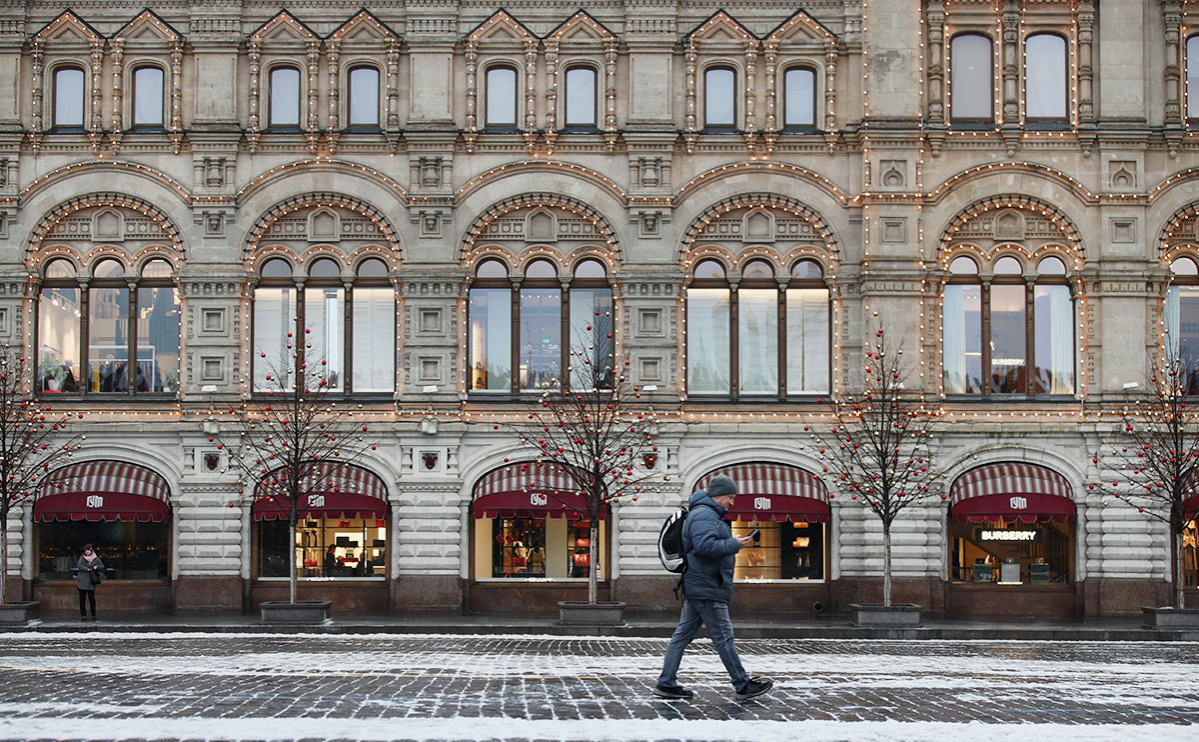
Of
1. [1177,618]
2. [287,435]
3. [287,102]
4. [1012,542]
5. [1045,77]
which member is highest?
[1045,77]

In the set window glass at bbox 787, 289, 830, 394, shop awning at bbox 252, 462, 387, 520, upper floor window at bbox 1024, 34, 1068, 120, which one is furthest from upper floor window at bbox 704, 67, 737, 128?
shop awning at bbox 252, 462, 387, 520

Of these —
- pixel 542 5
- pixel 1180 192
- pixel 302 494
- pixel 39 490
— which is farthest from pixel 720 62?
pixel 39 490

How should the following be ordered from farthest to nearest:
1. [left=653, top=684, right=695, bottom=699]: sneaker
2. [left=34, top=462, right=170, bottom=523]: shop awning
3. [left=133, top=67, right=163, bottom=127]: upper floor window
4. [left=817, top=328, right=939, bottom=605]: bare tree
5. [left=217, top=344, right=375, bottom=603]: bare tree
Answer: [left=133, top=67, right=163, bottom=127]: upper floor window → [left=34, top=462, right=170, bottom=523]: shop awning → [left=217, top=344, right=375, bottom=603]: bare tree → [left=817, top=328, right=939, bottom=605]: bare tree → [left=653, top=684, right=695, bottom=699]: sneaker

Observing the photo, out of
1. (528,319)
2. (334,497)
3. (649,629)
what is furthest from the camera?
(528,319)

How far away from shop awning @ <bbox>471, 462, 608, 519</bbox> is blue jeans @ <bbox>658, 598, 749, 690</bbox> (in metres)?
17.0

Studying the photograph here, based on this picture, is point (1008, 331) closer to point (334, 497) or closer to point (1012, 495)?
point (1012, 495)

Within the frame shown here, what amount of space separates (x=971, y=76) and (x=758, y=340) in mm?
8108

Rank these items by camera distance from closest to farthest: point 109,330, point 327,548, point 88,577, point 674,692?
point 674,692 < point 88,577 < point 327,548 < point 109,330

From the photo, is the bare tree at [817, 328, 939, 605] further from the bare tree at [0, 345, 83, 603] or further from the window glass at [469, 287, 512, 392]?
the bare tree at [0, 345, 83, 603]

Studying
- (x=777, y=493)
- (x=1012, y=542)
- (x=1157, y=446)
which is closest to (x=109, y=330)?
(x=777, y=493)

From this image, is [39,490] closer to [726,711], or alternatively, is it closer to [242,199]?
[242,199]

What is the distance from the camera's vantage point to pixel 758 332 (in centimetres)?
3192

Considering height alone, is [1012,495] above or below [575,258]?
below

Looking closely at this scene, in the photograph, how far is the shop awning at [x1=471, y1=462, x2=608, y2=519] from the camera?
30406 mm
